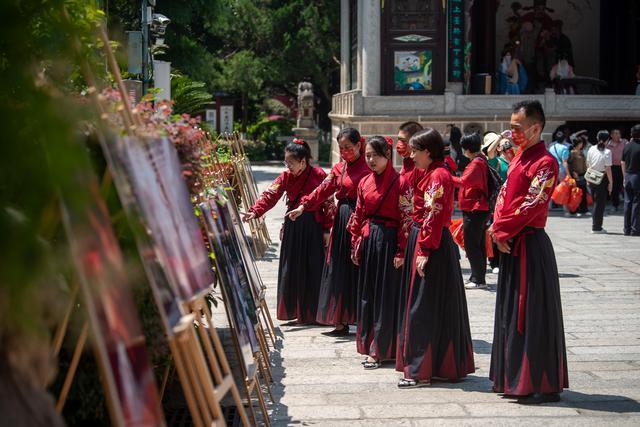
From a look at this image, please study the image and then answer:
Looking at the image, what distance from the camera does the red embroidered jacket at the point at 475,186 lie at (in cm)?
1074

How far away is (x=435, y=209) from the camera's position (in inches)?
276

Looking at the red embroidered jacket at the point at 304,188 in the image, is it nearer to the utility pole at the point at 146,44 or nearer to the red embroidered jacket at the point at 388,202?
the red embroidered jacket at the point at 388,202

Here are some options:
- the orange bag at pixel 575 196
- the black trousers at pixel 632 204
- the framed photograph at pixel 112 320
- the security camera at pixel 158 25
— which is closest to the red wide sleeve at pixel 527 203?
the framed photograph at pixel 112 320

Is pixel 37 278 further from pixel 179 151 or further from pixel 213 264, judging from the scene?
pixel 213 264

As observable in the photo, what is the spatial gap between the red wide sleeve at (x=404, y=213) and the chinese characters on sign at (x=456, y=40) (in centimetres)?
1691

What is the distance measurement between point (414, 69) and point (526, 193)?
694 inches

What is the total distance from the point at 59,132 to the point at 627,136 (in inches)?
923

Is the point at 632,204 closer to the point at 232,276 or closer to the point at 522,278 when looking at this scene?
the point at 522,278

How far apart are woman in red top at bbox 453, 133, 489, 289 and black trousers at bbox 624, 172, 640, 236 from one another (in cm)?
572

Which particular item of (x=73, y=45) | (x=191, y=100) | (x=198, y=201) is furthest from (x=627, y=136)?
(x=73, y=45)

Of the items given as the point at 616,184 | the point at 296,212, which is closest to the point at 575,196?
the point at 616,184

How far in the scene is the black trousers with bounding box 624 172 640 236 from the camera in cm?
1641

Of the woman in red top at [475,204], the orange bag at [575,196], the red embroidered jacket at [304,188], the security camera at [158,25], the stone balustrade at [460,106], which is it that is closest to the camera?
the red embroidered jacket at [304,188]

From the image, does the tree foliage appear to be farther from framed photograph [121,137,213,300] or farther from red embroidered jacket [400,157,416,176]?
framed photograph [121,137,213,300]
